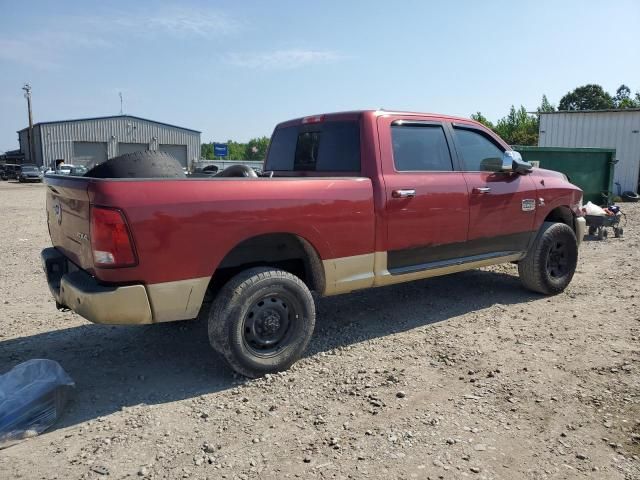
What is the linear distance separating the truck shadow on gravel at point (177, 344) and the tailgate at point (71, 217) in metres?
0.90

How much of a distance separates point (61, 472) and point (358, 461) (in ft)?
5.08

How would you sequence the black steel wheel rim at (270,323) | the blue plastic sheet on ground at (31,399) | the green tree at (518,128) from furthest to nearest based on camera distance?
the green tree at (518,128) < the black steel wheel rim at (270,323) < the blue plastic sheet on ground at (31,399)

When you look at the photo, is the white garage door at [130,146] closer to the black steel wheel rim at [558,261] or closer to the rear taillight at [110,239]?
the black steel wheel rim at [558,261]

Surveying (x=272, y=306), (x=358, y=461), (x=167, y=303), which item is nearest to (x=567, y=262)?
(x=272, y=306)

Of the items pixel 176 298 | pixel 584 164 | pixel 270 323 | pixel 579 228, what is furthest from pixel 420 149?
pixel 584 164

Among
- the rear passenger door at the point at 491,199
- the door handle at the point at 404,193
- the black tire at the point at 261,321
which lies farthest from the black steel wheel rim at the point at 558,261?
the black tire at the point at 261,321

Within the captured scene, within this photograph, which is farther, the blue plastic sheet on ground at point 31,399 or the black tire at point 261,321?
the black tire at point 261,321

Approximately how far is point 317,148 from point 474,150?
5.36 feet

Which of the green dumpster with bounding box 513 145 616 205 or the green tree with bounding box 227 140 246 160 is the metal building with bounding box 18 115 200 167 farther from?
the green dumpster with bounding box 513 145 616 205

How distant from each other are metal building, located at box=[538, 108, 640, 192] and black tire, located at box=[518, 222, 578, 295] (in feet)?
54.1

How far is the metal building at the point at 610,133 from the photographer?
63.8ft

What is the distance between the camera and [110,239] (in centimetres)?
301

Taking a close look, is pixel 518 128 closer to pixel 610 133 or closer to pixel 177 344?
pixel 610 133

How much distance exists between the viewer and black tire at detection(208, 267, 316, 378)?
345cm
